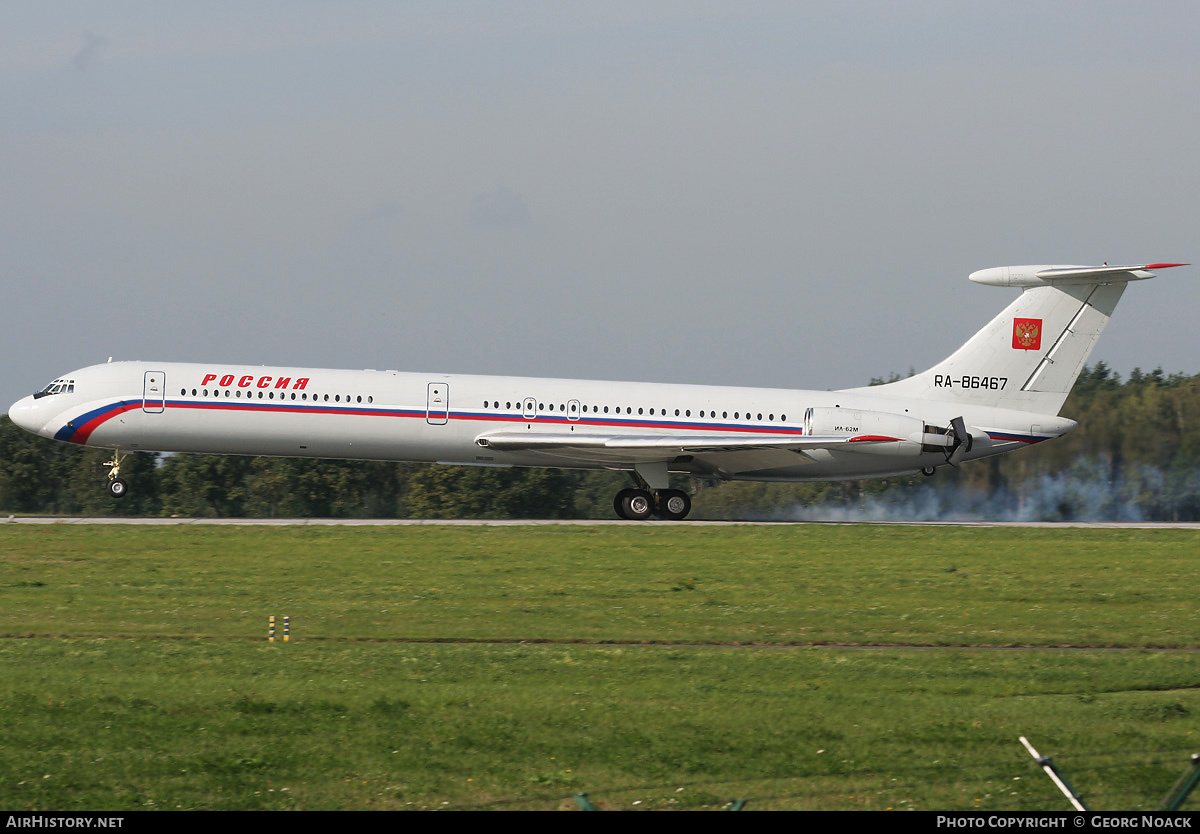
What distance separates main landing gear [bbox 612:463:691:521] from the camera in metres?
34.5

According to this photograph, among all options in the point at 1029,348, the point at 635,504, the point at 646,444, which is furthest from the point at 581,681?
the point at 1029,348

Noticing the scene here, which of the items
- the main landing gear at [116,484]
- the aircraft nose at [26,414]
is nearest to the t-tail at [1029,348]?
the main landing gear at [116,484]

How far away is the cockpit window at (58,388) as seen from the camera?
3293cm

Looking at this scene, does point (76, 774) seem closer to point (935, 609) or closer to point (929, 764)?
point (929, 764)

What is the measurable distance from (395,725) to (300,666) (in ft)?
8.41

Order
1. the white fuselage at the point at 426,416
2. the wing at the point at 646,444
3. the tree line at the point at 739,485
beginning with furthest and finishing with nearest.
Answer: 1. the tree line at the point at 739,485
2. the wing at the point at 646,444
3. the white fuselage at the point at 426,416

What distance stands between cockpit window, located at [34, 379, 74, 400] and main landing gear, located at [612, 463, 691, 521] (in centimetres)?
1451

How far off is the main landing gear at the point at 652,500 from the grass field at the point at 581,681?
945cm

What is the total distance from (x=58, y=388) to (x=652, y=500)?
15814 mm

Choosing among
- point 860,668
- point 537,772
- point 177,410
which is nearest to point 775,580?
point 860,668

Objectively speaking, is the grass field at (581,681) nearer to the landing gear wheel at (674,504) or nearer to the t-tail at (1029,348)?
the landing gear wheel at (674,504)

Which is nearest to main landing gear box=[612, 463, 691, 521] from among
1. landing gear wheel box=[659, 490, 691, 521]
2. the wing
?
landing gear wheel box=[659, 490, 691, 521]

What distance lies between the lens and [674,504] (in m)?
34.6

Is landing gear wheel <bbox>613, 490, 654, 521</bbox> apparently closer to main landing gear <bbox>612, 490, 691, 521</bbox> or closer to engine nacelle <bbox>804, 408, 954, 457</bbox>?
main landing gear <bbox>612, 490, 691, 521</bbox>
